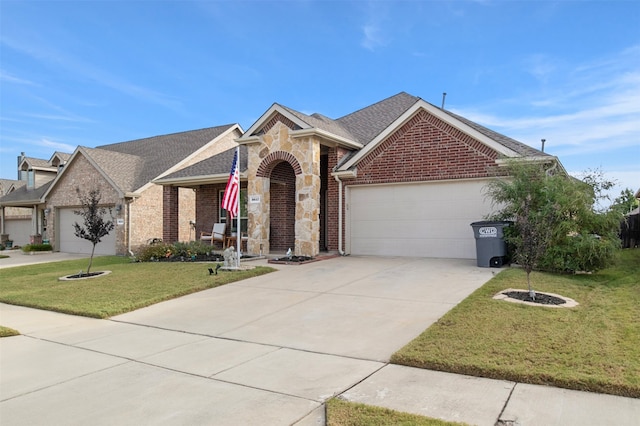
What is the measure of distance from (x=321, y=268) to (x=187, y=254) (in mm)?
5622

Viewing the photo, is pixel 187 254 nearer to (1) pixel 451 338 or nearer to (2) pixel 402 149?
(2) pixel 402 149

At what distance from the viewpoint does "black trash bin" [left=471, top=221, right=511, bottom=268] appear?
10.8m

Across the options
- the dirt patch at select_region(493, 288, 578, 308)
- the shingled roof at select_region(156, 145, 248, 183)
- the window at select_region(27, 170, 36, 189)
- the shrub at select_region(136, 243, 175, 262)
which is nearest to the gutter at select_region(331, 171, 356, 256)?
the shingled roof at select_region(156, 145, 248, 183)

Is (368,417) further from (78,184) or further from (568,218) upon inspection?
(78,184)

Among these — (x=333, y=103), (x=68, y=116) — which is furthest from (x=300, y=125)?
(x=68, y=116)

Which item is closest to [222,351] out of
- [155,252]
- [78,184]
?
[155,252]

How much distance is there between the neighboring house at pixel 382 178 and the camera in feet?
41.4

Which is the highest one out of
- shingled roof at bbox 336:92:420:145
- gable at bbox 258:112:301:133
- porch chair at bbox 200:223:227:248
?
shingled roof at bbox 336:92:420:145

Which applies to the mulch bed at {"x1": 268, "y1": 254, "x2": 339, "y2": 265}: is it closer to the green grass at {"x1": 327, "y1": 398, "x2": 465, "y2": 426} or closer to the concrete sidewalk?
the concrete sidewalk

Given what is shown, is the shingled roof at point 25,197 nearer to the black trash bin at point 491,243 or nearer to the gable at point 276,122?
the gable at point 276,122

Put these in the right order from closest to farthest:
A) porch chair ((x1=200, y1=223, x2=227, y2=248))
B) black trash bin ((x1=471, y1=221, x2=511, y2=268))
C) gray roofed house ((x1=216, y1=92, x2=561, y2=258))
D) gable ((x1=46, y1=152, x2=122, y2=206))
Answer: black trash bin ((x1=471, y1=221, x2=511, y2=268)), gray roofed house ((x1=216, y1=92, x2=561, y2=258)), porch chair ((x1=200, y1=223, x2=227, y2=248)), gable ((x1=46, y1=152, x2=122, y2=206))

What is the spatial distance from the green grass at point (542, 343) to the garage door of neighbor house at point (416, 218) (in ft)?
17.0

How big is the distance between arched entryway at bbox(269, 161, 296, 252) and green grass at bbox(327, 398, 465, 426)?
1303 cm

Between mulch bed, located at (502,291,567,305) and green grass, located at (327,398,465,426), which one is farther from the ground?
mulch bed, located at (502,291,567,305)
